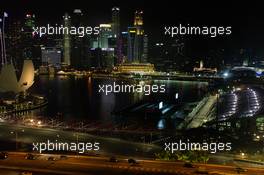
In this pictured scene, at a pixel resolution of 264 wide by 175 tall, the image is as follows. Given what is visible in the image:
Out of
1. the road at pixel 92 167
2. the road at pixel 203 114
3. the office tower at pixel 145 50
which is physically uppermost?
the office tower at pixel 145 50

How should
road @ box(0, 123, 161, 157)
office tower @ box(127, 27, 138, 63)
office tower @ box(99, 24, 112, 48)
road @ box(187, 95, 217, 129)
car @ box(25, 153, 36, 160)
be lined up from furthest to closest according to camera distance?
road @ box(187, 95, 217, 129)
road @ box(0, 123, 161, 157)
office tower @ box(99, 24, 112, 48)
office tower @ box(127, 27, 138, 63)
car @ box(25, 153, 36, 160)

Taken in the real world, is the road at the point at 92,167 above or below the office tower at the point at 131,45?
below

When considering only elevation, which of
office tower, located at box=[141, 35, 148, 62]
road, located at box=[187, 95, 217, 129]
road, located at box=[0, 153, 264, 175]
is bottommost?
road, located at box=[187, 95, 217, 129]

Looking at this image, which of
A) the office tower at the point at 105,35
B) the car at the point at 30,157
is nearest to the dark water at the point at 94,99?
the office tower at the point at 105,35

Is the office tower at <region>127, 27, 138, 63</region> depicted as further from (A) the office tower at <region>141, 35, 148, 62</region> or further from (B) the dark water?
(B) the dark water

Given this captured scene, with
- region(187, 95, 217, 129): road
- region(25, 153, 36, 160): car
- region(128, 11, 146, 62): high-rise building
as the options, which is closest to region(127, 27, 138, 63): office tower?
A: region(128, 11, 146, 62): high-rise building

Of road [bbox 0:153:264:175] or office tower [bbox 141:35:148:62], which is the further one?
office tower [bbox 141:35:148:62]

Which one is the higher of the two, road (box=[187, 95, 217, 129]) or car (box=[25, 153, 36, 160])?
car (box=[25, 153, 36, 160])

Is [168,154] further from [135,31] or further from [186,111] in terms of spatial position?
[186,111]

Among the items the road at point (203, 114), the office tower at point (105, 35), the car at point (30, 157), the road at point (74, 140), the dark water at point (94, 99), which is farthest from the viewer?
the dark water at point (94, 99)

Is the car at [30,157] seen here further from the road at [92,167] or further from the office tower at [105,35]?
the office tower at [105,35]
